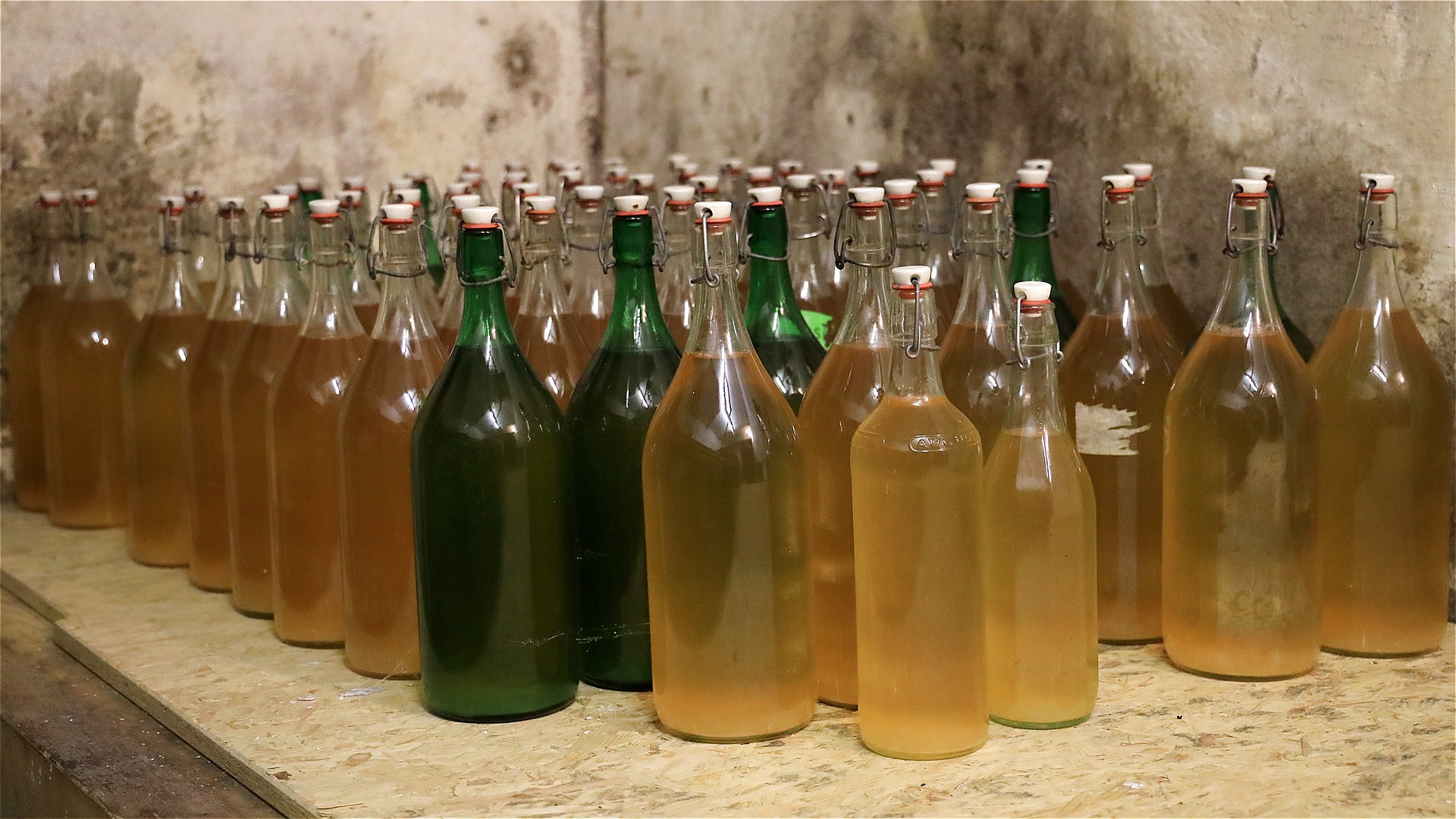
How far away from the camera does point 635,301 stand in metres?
1.25

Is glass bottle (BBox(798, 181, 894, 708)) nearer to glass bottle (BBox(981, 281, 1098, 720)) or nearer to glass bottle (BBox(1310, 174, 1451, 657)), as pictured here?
glass bottle (BBox(981, 281, 1098, 720))

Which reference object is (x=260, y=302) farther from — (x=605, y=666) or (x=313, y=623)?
(x=605, y=666)

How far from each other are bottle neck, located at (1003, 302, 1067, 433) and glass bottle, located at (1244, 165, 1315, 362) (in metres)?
0.25

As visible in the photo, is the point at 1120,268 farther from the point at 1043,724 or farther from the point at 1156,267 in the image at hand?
the point at 1043,724

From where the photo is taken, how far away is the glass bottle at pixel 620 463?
48.9 inches

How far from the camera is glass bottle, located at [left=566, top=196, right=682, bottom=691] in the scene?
4.08 feet

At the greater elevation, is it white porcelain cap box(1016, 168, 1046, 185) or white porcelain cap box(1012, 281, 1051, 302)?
white porcelain cap box(1016, 168, 1046, 185)

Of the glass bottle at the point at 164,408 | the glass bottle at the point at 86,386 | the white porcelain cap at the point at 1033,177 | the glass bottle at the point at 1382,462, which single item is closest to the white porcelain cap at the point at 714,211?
the white porcelain cap at the point at 1033,177

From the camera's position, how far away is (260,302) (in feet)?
4.97

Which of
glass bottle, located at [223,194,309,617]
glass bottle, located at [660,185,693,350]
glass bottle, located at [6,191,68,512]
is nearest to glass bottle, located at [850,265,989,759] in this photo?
glass bottle, located at [660,185,693,350]

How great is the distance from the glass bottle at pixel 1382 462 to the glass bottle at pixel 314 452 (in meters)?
0.87

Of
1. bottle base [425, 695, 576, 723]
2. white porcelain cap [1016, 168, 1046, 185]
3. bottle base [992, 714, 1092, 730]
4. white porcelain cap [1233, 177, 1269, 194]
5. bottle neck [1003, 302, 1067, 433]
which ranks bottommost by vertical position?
bottle base [425, 695, 576, 723]

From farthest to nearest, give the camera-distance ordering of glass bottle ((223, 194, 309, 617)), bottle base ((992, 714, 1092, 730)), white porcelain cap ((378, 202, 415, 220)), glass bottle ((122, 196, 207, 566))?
glass bottle ((122, 196, 207, 566)) < glass bottle ((223, 194, 309, 617)) < white porcelain cap ((378, 202, 415, 220)) < bottle base ((992, 714, 1092, 730))

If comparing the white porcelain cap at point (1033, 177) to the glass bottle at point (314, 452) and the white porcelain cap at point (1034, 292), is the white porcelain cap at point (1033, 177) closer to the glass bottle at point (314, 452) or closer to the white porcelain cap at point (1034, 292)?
the white porcelain cap at point (1034, 292)
